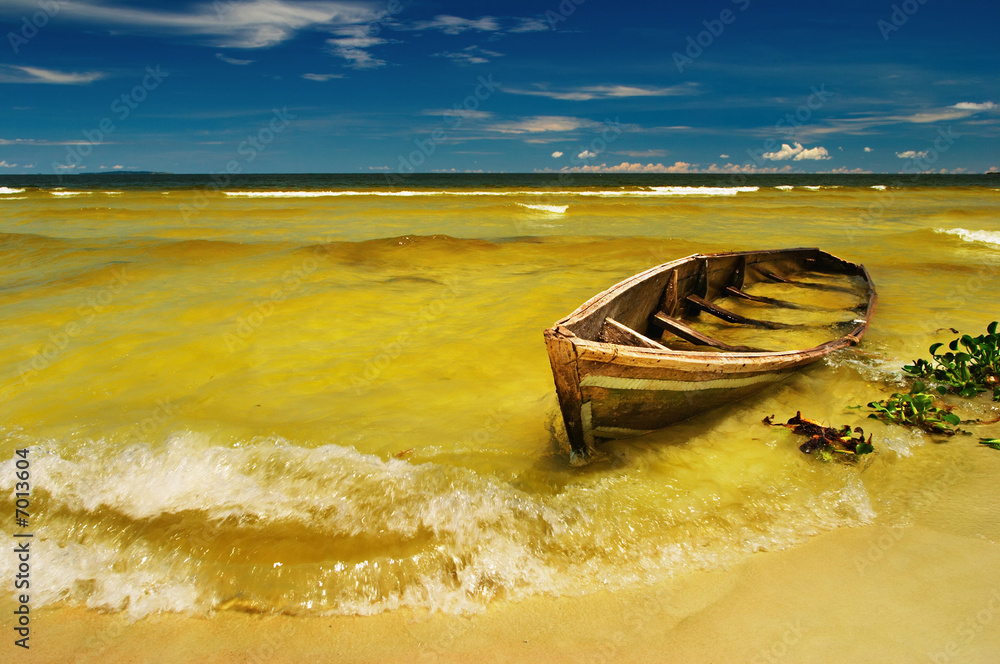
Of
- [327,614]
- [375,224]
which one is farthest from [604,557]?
[375,224]

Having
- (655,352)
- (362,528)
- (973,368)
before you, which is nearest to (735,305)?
(973,368)

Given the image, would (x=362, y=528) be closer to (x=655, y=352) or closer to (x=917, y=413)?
(x=655, y=352)

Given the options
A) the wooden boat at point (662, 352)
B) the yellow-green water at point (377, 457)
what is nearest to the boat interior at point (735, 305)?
the wooden boat at point (662, 352)

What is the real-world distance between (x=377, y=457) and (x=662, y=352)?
1997mm

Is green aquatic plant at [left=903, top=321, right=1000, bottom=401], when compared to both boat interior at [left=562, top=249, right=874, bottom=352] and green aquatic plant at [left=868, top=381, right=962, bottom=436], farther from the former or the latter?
boat interior at [left=562, top=249, right=874, bottom=352]

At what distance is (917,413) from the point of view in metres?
3.76

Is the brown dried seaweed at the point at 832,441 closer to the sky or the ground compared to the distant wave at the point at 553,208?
closer to the sky

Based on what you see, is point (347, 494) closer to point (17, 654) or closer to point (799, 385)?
point (17, 654)

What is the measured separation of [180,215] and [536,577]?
23645 millimetres

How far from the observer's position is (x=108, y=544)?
2910 mm

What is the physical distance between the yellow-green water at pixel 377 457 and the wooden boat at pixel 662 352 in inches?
9.5

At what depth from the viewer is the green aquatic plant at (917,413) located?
12.0 feet

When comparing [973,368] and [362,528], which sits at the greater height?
[973,368]

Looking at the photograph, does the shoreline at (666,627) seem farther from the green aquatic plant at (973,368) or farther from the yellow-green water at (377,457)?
the green aquatic plant at (973,368)
